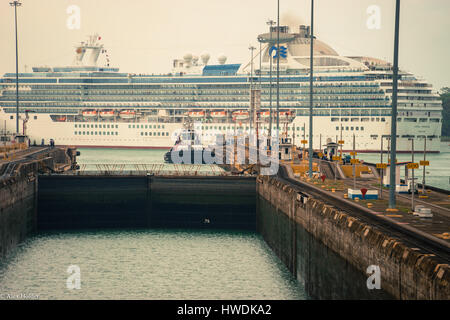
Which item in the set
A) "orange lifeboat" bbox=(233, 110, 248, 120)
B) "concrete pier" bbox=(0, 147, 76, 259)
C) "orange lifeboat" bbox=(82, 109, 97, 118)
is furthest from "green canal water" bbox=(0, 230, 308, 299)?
"orange lifeboat" bbox=(82, 109, 97, 118)

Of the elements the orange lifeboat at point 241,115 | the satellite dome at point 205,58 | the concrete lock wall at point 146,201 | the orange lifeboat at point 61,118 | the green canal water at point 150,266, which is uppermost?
the satellite dome at point 205,58

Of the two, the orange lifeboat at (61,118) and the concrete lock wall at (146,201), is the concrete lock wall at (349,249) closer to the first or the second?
the concrete lock wall at (146,201)

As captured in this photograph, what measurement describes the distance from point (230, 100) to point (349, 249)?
6169 inches

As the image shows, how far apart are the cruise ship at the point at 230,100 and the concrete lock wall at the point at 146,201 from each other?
100572 mm

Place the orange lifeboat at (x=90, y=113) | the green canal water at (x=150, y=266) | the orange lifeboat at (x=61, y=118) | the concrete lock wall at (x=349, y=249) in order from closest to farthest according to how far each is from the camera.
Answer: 1. the concrete lock wall at (x=349, y=249)
2. the green canal water at (x=150, y=266)
3. the orange lifeboat at (x=90, y=113)
4. the orange lifeboat at (x=61, y=118)

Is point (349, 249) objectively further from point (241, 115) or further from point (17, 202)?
point (241, 115)

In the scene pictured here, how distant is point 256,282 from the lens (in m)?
41.4

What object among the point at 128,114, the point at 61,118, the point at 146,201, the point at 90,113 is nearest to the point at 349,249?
the point at 146,201

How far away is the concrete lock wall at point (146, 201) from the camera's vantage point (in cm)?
6094

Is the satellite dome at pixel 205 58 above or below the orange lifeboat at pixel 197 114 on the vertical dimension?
above

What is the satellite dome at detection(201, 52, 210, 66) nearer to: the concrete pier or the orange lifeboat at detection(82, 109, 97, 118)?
the orange lifeboat at detection(82, 109, 97, 118)

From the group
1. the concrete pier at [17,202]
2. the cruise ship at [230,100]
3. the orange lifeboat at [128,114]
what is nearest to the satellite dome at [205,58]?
the cruise ship at [230,100]

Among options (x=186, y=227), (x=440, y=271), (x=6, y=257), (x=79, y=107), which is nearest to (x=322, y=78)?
(x=79, y=107)

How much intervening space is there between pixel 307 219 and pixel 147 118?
153045 millimetres
